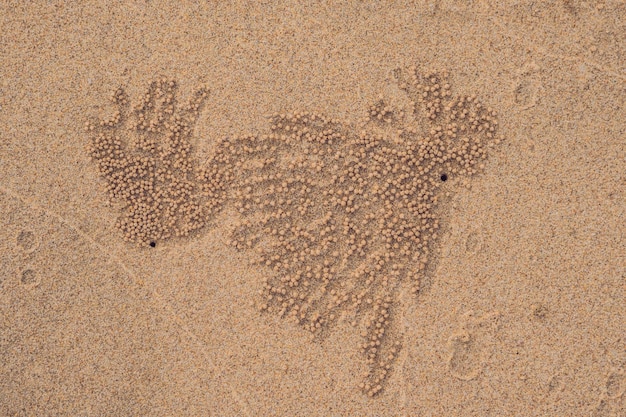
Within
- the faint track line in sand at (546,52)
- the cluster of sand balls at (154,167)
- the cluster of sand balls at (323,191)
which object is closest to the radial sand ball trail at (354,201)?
the cluster of sand balls at (323,191)

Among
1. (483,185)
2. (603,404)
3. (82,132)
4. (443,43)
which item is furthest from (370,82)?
(603,404)

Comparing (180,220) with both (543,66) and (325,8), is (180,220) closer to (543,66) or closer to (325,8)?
(325,8)

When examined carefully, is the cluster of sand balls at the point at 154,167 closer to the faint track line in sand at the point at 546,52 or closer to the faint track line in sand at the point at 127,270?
the faint track line in sand at the point at 127,270

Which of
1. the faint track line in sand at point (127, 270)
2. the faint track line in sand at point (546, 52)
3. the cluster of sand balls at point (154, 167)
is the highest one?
the faint track line in sand at point (546, 52)

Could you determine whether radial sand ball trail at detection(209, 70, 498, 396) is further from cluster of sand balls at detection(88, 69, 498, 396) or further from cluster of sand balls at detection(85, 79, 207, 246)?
cluster of sand balls at detection(85, 79, 207, 246)

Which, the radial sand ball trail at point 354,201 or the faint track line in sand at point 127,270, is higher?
the radial sand ball trail at point 354,201

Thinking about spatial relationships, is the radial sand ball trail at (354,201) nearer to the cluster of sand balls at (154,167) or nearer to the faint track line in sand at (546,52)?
the cluster of sand balls at (154,167)
